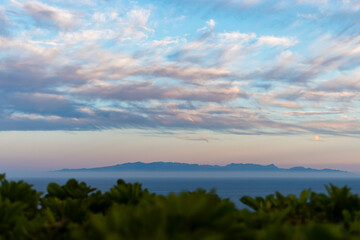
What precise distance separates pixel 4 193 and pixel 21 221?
3.65 meters

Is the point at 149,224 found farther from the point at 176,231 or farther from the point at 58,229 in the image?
the point at 58,229

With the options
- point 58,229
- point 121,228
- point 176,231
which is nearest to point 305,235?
point 176,231

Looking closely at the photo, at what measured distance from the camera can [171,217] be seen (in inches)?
162

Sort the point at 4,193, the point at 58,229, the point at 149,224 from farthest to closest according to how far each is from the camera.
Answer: the point at 4,193, the point at 58,229, the point at 149,224

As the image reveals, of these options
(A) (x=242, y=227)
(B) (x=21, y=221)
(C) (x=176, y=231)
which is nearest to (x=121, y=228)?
(C) (x=176, y=231)

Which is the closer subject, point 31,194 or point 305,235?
point 305,235

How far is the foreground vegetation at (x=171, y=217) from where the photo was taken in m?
4.02

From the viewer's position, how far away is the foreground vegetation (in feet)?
13.2

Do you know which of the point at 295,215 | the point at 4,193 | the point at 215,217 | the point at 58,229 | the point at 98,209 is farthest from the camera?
the point at 98,209

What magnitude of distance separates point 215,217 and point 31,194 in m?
6.80

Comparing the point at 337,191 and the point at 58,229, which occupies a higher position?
the point at 337,191

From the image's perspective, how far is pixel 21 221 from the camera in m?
6.13

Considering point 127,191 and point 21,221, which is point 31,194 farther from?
point 21,221

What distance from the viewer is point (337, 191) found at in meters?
8.38
